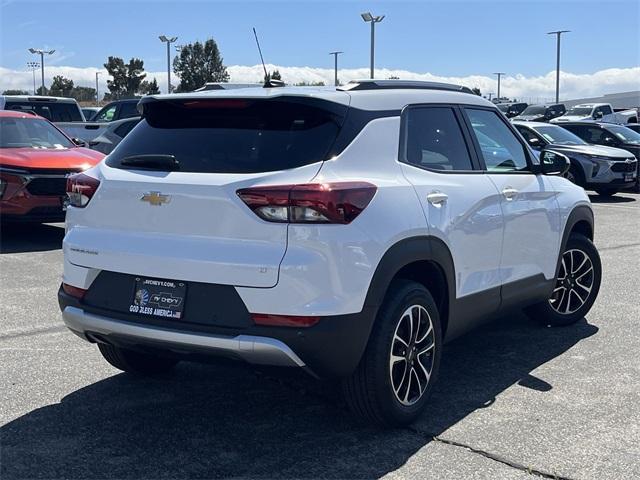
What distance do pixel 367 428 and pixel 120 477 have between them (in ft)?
4.31

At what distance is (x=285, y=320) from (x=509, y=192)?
7.16ft

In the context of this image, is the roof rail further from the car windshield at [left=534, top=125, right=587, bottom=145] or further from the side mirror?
the car windshield at [left=534, top=125, right=587, bottom=145]

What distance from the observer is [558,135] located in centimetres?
1767

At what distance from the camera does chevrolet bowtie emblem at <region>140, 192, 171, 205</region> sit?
389cm

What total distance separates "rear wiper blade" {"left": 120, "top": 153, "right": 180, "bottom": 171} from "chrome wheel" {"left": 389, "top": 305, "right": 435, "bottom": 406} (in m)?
1.39

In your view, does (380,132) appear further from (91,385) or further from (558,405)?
(91,385)

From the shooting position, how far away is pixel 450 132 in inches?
193

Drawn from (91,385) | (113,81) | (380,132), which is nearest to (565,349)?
(380,132)

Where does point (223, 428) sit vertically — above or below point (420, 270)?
below

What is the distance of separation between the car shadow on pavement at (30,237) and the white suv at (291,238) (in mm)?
5606

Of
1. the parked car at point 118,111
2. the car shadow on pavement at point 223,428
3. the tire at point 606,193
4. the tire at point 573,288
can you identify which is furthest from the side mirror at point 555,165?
the parked car at point 118,111

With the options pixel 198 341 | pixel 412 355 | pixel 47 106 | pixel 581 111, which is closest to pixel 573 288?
pixel 412 355

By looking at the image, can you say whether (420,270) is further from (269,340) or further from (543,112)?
(543,112)

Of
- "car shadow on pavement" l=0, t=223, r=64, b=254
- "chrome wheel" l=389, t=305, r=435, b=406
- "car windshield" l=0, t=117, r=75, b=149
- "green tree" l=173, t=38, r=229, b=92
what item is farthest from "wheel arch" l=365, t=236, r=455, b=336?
"green tree" l=173, t=38, r=229, b=92
